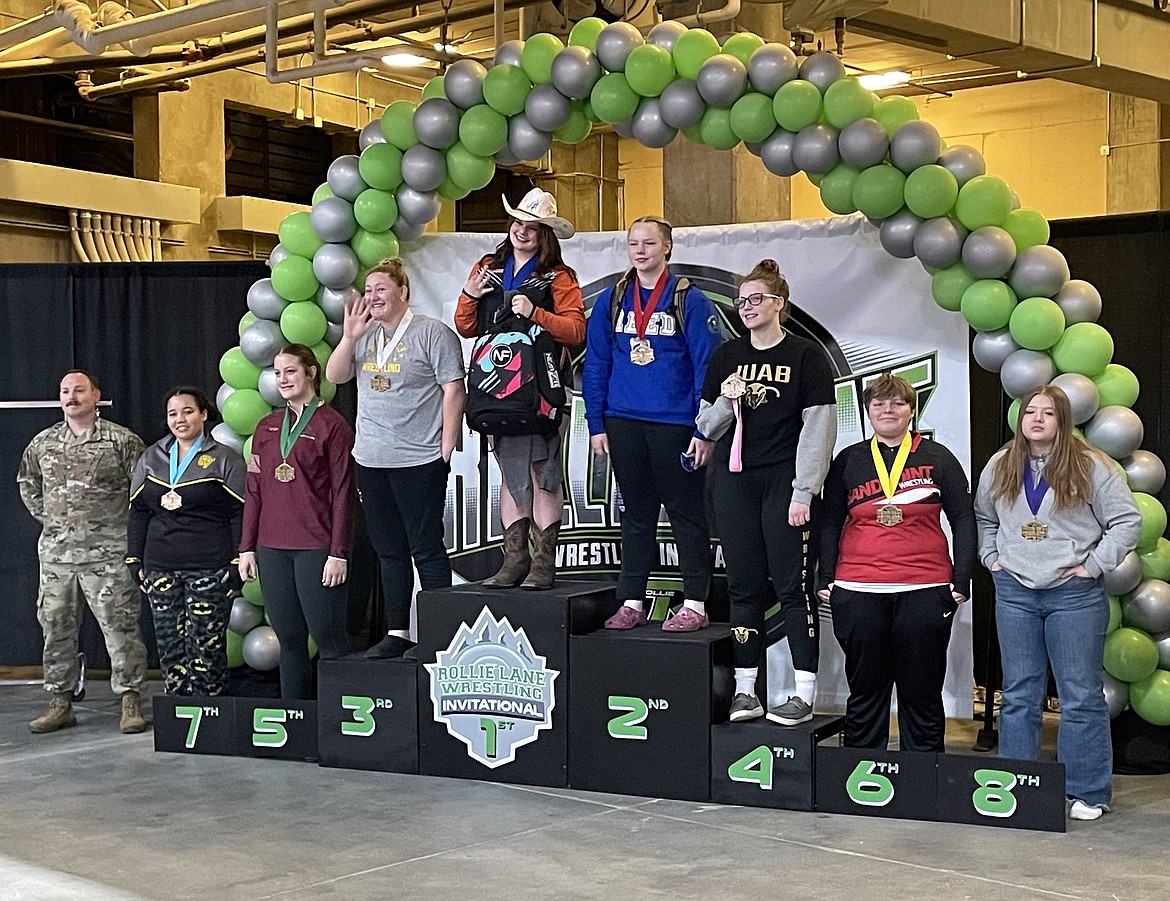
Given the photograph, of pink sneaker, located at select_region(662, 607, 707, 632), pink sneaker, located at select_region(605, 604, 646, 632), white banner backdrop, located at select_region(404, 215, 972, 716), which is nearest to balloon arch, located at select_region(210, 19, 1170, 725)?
white banner backdrop, located at select_region(404, 215, 972, 716)

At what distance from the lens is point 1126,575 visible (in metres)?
5.13

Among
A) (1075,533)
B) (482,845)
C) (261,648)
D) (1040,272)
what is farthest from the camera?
(261,648)

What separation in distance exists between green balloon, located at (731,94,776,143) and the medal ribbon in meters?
1.35

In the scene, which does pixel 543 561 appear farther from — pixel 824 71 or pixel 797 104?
pixel 824 71

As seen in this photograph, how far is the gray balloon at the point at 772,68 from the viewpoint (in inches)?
214

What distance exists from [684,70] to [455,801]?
273cm

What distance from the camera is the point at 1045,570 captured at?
181 inches

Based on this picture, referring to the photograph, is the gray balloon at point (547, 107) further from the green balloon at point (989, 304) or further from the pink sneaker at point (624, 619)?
the pink sneaker at point (624, 619)

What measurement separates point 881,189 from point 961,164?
0.98 feet

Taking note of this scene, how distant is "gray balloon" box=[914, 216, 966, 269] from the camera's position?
209 inches

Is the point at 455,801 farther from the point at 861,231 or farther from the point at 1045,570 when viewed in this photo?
the point at 861,231

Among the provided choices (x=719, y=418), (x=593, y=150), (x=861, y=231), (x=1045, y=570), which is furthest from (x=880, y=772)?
(x=593, y=150)

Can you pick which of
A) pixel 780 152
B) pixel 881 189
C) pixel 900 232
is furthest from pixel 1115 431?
pixel 780 152

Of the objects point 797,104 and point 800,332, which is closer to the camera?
point 797,104
